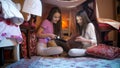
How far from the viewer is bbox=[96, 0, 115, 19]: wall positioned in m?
3.24

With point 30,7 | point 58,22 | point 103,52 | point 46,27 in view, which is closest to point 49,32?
point 46,27

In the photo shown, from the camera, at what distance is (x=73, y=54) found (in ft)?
9.21

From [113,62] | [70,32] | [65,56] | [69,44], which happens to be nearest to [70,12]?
[70,32]

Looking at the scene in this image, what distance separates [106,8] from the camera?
129 inches

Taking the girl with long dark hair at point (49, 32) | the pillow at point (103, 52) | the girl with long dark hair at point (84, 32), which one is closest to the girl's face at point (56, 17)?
the girl with long dark hair at point (49, 32)

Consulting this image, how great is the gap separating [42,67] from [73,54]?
2.47 feet

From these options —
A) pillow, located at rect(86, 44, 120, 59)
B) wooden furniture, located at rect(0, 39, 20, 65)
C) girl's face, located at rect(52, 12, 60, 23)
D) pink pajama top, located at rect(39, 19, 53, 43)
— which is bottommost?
pillow, located at rect(86, 44, 120, 59)

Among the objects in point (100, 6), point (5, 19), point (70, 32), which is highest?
point (100, 6)

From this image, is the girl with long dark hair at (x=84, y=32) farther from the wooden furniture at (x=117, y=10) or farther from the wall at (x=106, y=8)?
the wooden furniture at (x=117, y=10)

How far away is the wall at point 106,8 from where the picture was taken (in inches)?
127

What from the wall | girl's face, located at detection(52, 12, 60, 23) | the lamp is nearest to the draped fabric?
the wall

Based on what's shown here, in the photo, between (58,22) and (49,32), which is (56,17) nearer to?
(58,22)

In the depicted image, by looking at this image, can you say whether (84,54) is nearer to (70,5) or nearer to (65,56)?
(65,56)

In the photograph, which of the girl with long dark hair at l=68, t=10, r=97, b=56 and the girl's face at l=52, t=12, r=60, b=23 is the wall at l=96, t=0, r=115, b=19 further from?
the girl's face at l=52, t=12, r=60, b=23
